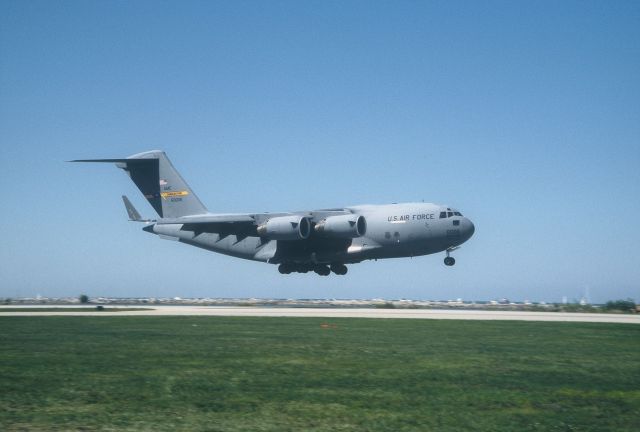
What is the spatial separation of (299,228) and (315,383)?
37.6 m

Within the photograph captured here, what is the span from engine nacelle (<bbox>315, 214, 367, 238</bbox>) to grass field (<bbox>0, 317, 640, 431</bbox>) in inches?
1096

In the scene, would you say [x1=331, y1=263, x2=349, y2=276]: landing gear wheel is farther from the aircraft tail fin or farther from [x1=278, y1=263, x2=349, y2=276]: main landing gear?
the aircraft tail fin

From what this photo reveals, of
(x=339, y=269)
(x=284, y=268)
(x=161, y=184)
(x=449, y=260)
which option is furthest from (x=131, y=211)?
(x=449, y=260)

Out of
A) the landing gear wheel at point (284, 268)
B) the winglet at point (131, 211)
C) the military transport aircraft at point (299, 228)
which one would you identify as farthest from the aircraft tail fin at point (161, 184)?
the landing gear wheel at point (284, 268)

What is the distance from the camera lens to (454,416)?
9.40 m

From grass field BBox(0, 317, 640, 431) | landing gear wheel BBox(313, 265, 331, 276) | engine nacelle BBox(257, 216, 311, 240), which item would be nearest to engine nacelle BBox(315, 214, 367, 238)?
engine nacelle BBox(257, 216, 311, 240)

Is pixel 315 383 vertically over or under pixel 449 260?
under

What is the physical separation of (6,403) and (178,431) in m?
2.88

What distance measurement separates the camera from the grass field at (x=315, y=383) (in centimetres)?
909

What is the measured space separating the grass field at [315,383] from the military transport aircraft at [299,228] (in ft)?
88.1

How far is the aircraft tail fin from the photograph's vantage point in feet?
194

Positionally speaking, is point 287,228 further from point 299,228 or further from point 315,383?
point 315,383

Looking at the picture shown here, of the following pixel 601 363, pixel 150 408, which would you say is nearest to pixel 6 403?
pixel 150 408

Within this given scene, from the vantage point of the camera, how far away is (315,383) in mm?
11797
